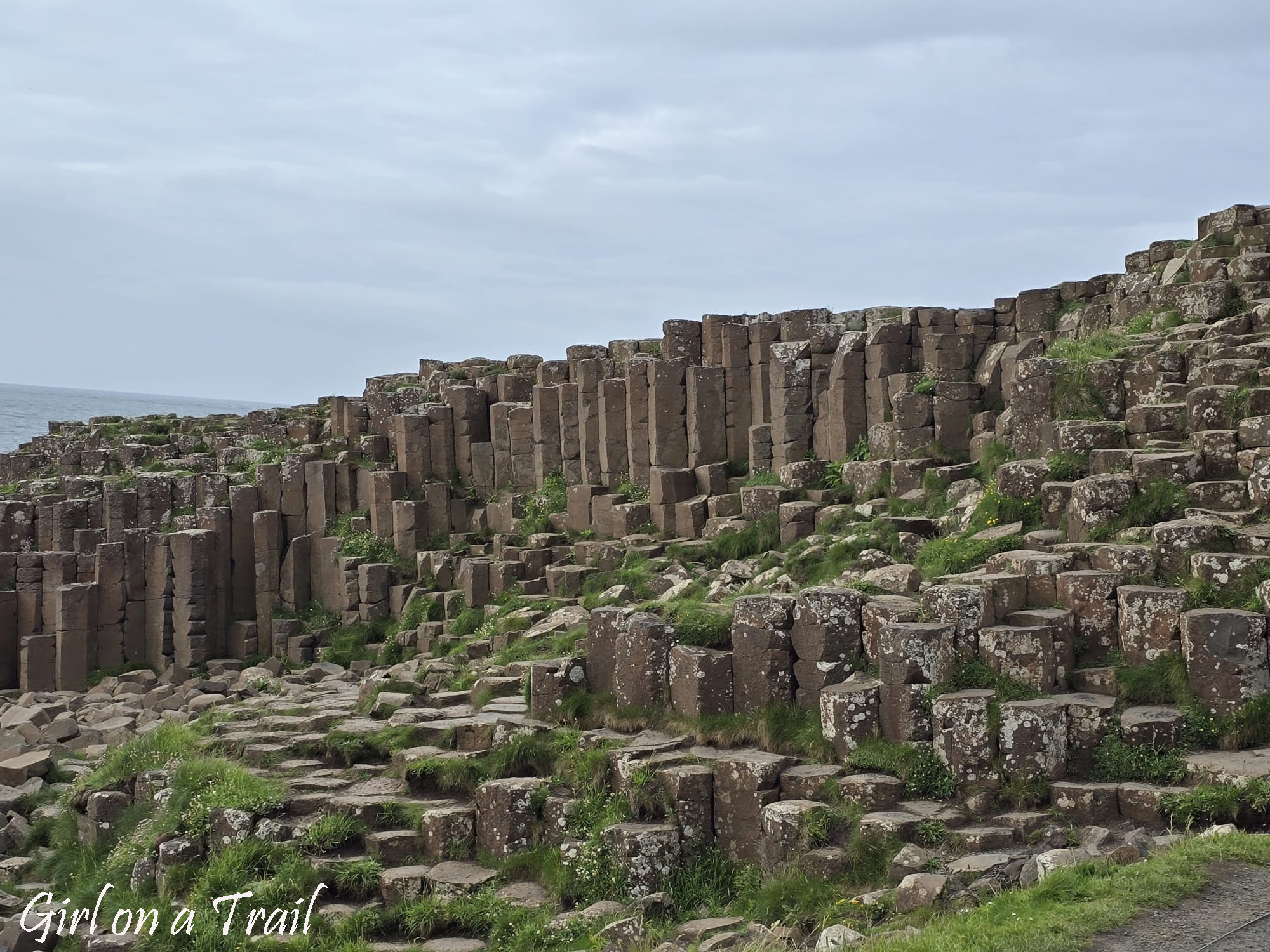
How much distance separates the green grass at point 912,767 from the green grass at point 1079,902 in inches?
117

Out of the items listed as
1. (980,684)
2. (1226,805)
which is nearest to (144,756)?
(980,684)

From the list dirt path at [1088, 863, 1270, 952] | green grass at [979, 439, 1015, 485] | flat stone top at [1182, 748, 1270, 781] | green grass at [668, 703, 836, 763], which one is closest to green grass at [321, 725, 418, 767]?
green grass at [668, 703, 836, 763]

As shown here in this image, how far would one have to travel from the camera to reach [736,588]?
20.8 m

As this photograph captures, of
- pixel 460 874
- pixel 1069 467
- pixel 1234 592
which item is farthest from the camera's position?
pixel 1069 467

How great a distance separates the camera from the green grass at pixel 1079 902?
966 centimetres

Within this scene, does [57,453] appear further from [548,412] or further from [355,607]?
[548,412]

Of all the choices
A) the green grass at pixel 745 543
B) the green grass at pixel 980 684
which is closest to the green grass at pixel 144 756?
the green grass at pixel 745 543

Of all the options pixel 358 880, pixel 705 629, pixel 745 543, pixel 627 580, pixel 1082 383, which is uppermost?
pixel 1082 383

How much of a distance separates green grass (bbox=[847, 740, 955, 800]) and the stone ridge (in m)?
0.03

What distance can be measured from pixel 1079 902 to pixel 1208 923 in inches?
36.7

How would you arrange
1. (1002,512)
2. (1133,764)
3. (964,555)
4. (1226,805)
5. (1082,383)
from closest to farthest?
(1226,805) → (1133,764) → (964,555) → (1002,512) → (1082,383)

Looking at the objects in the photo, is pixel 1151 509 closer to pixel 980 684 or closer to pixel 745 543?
pixel 980 684

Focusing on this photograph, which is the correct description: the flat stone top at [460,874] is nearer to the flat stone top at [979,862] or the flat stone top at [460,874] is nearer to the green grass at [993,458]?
the flat stone top at [979,862]

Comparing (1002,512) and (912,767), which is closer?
(912,767)
